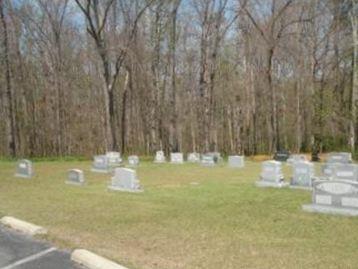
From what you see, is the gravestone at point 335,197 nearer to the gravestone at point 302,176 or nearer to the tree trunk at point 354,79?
the gravestone at point 302,176

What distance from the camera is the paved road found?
7453mm

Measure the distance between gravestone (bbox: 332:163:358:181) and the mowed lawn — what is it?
1.38 meters

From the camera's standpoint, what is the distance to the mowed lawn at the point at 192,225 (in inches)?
296

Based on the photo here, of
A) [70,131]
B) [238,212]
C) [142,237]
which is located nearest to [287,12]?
[70,131]

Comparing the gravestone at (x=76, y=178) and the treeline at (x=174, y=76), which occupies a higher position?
the treeline at (x=174, y=76)

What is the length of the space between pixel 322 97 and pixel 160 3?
12.2m

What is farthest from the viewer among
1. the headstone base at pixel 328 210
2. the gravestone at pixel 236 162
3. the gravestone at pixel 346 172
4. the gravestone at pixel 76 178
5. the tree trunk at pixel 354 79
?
the tree trunk at pixel 354 79

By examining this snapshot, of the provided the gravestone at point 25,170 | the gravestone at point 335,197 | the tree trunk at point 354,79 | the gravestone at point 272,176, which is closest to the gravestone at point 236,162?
the gravestone at point 272,176

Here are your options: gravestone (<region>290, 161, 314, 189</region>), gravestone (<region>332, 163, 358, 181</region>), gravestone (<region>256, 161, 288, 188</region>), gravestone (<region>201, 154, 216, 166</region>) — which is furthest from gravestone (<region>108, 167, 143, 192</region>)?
gravestone (<region>201, 154, 216, 166</region>)

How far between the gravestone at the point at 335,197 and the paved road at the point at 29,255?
5205 millimetres

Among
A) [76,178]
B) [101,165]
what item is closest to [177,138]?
[101,165]

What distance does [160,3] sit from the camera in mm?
37438

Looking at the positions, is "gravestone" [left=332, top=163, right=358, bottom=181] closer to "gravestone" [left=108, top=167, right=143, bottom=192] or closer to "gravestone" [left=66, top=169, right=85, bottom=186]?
"gravestone" [left=108, top=167, right=143, bottom=192]

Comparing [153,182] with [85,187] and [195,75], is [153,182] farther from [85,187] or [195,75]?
[195,75]
